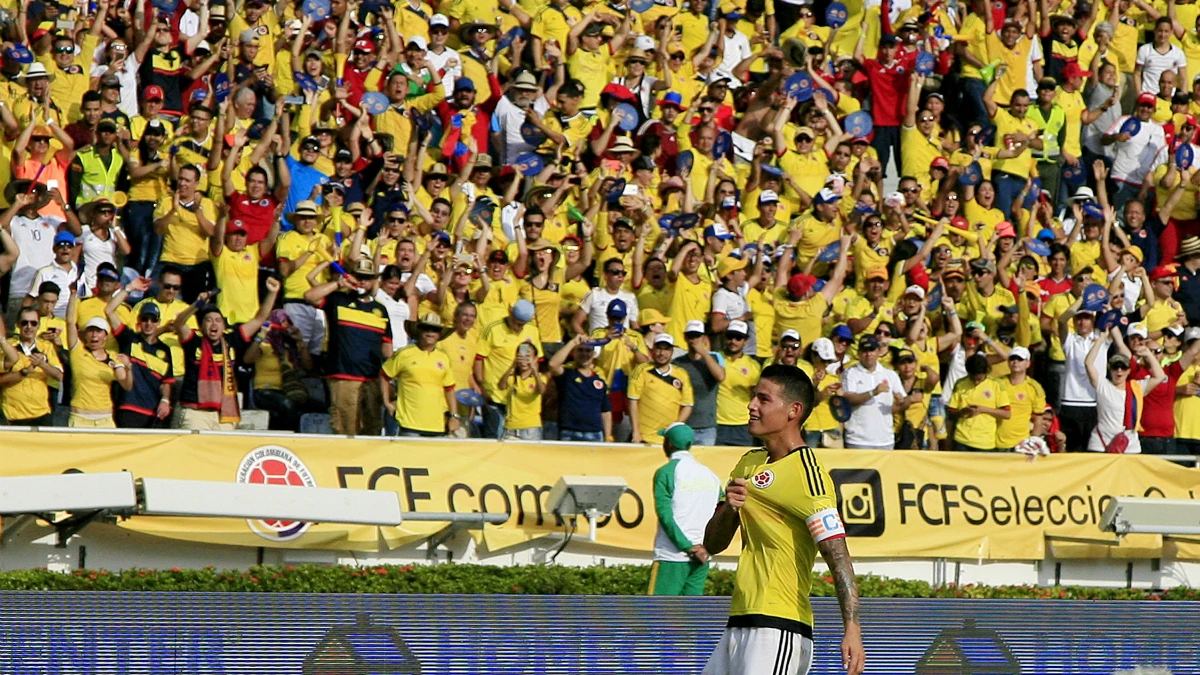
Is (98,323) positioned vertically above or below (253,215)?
below

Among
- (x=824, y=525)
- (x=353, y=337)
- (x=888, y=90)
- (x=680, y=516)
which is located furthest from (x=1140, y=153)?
(x=824, y=525)

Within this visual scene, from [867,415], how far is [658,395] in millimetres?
2179

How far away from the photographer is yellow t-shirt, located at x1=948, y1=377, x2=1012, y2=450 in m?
18.4

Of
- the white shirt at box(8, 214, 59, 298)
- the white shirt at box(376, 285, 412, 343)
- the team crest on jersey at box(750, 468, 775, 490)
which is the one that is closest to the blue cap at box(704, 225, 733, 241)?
the white shirt at box(376, 285, 412, 343)

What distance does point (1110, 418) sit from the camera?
759 inches

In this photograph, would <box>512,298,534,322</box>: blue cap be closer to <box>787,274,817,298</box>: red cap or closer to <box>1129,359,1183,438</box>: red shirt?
<box>787,274,817,298</box>: red cap

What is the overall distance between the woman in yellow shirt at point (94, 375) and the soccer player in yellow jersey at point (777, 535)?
9.49m

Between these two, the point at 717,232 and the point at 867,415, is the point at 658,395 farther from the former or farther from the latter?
the point at 717,232

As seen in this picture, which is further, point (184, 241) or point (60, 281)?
point (184, 241)

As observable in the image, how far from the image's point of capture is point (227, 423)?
16016 mm

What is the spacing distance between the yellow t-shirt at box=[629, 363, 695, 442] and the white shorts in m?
9.81

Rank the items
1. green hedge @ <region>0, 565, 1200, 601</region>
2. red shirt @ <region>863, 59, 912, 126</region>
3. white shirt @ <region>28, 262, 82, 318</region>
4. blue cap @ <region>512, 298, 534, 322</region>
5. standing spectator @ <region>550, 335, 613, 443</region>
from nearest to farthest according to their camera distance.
Result: green hedge @ <region>0, 565, 1200, 601</region> < white shirt @ <region>28, 262, 82, 318</region> < standing spectator @ <region>550, 335, 613, 443</region> < blue cap @ <region>512, 298, 534, 322</region> < red shirt @ <region>863, 59, 912, 126</region>

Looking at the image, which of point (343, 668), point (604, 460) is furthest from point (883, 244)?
point (343, 668)

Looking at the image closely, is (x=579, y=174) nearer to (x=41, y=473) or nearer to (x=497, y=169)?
(x=497, y=169)
